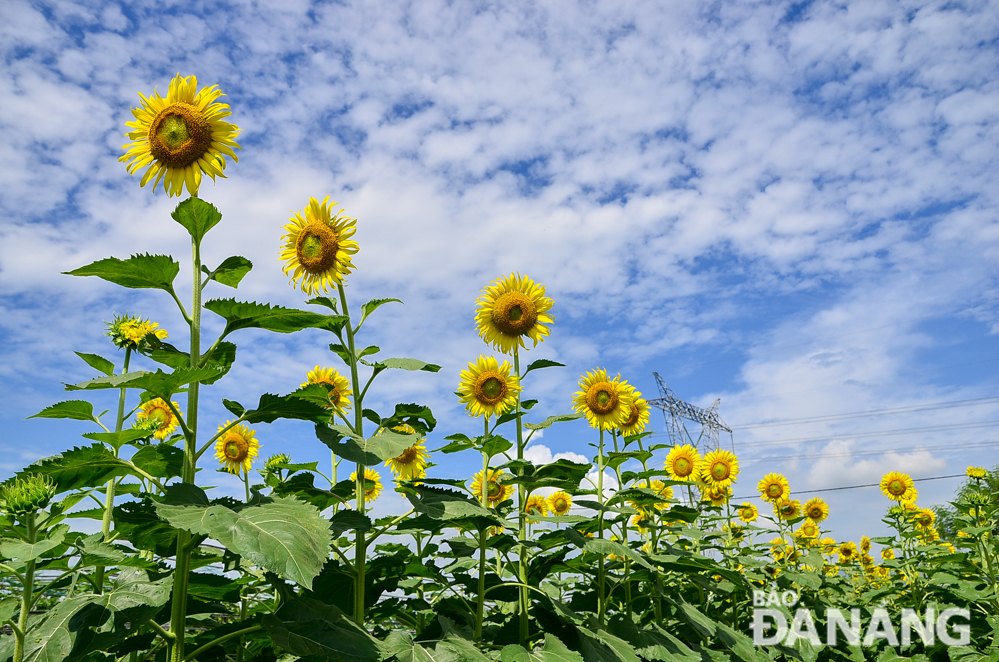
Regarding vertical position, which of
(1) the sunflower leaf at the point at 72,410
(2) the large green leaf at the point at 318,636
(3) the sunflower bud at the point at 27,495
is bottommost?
(2) the large green leaf at the point at 318,636

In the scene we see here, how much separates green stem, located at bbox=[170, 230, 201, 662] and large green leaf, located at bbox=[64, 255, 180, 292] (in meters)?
0.09

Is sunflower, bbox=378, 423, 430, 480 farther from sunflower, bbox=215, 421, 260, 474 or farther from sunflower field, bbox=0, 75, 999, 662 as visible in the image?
sunflower, bbox=215, 421, 260, 474

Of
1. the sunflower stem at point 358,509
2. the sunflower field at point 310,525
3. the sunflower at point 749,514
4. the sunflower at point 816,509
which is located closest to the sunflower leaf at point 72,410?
the sunflower field at point 310,525

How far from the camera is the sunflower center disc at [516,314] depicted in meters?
4.17

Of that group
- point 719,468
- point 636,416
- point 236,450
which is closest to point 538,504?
point 636,416

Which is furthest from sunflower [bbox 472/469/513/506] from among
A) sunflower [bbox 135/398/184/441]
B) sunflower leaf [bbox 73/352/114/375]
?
sunflower leaf [bbox 73/352/114/375]

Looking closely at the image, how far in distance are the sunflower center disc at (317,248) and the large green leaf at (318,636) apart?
1544mm

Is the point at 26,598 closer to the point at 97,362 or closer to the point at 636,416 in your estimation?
the point at 97,362

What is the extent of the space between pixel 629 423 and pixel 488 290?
148 centimetres

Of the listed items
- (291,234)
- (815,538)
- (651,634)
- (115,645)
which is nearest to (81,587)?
(115,645)

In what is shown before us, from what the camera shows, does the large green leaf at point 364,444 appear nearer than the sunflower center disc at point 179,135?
Yes

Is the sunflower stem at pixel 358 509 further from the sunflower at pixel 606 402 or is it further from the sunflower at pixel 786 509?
the sunflower at pixel 786 509

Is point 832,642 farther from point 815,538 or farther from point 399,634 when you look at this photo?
point 399,634

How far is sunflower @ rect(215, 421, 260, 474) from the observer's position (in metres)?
4.44
